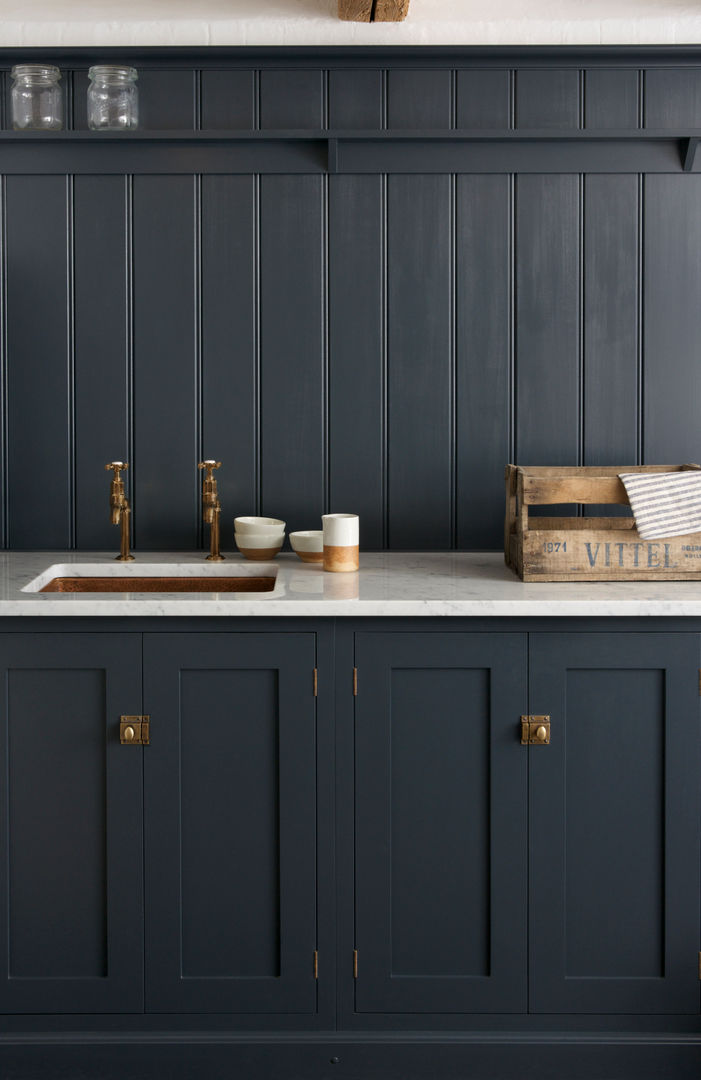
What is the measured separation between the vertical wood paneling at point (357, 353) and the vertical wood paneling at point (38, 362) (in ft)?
2.35

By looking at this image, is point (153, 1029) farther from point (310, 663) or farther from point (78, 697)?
point (310, 663)

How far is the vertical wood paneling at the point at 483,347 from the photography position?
264 centimetres

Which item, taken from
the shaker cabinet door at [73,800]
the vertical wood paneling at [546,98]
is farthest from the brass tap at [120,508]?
the vertical wood paneling at [546,98]

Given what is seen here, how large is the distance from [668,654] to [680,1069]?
2.94 ft

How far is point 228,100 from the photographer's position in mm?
2627

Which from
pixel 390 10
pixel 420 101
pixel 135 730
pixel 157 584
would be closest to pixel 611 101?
pixel 420 101

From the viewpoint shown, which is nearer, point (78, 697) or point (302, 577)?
point (78, 697)

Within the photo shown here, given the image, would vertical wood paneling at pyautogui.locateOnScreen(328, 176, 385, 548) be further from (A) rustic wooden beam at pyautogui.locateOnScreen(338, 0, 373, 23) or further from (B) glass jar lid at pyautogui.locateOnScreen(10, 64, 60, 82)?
(B) glass jar lid at pyautogui.locateOnScreen(10, 64, 60, 82)

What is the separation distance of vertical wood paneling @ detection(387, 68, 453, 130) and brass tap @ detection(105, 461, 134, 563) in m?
1.15

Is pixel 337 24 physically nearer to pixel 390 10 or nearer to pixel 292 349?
pixel 390 10

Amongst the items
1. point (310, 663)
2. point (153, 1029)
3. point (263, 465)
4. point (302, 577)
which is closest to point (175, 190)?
point (263, 465)

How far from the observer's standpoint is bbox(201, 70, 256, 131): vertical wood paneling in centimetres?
262

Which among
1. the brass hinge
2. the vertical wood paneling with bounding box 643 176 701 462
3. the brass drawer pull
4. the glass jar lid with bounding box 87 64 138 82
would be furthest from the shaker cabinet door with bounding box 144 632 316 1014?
the glass jar lid with bounding box 87 64 138 82

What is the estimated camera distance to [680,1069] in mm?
2135
